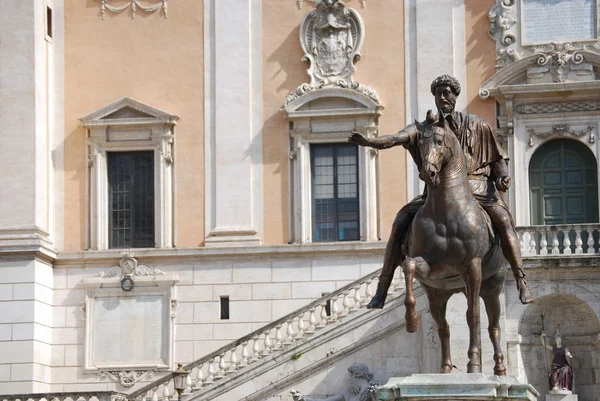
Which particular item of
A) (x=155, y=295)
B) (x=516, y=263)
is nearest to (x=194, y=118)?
(x=155, y=295)

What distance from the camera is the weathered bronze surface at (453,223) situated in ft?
51.3

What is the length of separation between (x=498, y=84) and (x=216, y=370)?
8307mm

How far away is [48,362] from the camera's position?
A: 3353cm

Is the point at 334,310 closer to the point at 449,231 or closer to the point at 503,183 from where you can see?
the point at 503,183

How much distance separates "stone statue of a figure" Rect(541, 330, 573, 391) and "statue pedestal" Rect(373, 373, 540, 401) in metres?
14.1

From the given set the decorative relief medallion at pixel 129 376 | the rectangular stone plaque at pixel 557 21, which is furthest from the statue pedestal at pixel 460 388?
the rectangular stone plaque at pixel 557 21

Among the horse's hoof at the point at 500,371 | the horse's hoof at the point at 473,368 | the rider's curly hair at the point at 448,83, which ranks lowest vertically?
the horse's hoof at the point at 500,371

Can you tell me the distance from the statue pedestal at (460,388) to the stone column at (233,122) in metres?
18.4

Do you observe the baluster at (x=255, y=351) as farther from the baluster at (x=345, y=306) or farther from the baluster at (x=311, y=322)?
the baluster at (x=345, y=306)

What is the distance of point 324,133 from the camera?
33.5 m

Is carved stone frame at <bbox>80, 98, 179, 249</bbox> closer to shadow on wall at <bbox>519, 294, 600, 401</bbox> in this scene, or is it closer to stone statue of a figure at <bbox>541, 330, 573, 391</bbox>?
shadow on wall at <bbox>519, 294, 600, 401</bbox>

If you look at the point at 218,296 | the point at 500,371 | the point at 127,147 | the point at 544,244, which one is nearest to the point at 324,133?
the point at 218,296

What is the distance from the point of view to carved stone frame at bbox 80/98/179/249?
33844 mm

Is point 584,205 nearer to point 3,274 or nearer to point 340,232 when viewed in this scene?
point 340,232
